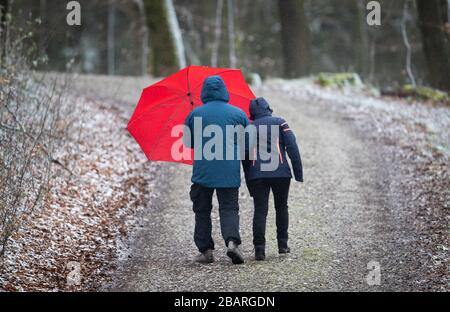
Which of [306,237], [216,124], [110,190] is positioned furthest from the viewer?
[110,190]

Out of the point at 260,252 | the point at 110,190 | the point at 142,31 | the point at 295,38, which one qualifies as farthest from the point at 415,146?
the point at 142,31

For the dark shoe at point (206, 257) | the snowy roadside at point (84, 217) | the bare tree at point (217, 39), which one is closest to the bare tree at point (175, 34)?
the bare tree at point (217, 39)

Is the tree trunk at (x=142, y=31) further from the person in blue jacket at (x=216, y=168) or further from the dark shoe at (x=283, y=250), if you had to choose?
the dark shoe at (x=283, y=250)

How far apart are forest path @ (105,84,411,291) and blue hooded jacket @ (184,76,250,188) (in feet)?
3.30

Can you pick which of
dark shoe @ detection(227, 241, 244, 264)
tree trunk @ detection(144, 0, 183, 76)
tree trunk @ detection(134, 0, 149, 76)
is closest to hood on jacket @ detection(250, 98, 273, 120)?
dark shoe @ detection(227, 241, 244, 264)

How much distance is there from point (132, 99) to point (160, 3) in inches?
191

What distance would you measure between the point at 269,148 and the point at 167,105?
4.52ft

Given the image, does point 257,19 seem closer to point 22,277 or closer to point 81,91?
point 81,91

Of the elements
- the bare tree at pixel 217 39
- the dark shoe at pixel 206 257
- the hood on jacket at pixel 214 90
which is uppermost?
the bare tree at pixel 217 39

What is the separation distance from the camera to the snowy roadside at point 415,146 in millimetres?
8969

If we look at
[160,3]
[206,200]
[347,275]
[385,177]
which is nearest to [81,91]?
[160,3]

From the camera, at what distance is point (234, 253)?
8039mm

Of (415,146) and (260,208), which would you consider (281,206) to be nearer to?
(260,208)

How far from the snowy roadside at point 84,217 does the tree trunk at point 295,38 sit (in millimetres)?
11707
